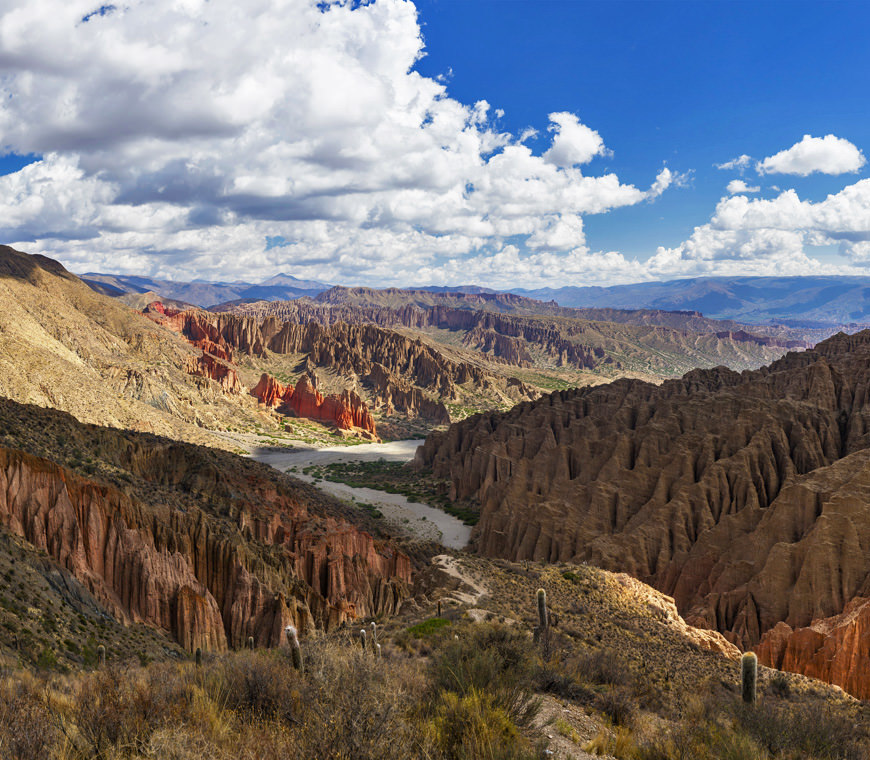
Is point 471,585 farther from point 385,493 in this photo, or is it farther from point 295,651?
point 385,493

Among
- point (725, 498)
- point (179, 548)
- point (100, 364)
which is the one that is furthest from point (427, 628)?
point (100, 364)

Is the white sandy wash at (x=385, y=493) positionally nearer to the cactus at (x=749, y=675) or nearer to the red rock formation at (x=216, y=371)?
the red rock formation at (x=216, y=371)

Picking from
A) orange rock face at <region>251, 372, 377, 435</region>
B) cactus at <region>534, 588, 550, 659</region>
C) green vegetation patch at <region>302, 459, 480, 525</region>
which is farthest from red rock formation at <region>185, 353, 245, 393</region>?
cactus at <region>534, 588, 550, 659</region>

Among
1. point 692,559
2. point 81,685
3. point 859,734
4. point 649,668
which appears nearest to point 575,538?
point 692,559

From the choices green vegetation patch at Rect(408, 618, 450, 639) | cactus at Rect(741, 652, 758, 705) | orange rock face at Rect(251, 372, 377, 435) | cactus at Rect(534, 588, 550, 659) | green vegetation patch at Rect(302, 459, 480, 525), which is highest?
cactus at Rect(741, 652, 758, 705)

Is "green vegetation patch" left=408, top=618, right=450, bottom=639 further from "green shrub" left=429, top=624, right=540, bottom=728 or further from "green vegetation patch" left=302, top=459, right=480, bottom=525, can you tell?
"green vegetation patch" left=302, top=459, right=480, bottom=525

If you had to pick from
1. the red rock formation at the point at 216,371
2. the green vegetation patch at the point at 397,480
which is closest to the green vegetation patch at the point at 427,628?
the green vegetation patch at the point at 397,480

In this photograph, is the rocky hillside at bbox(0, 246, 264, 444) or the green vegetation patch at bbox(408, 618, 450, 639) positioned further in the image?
the rocky hillside at bbox(0, 246, 264, 444)

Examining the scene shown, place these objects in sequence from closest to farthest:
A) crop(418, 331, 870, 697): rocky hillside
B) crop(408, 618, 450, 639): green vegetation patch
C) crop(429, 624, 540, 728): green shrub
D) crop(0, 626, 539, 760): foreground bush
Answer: crop(0, 626, 539, 760): foreground bush
crop(429, 624, 540, 728): green shrub
crop(408, 618, 450, 639): green vegetation patch
crop(418, 331, 870, 697): rocky hillside
